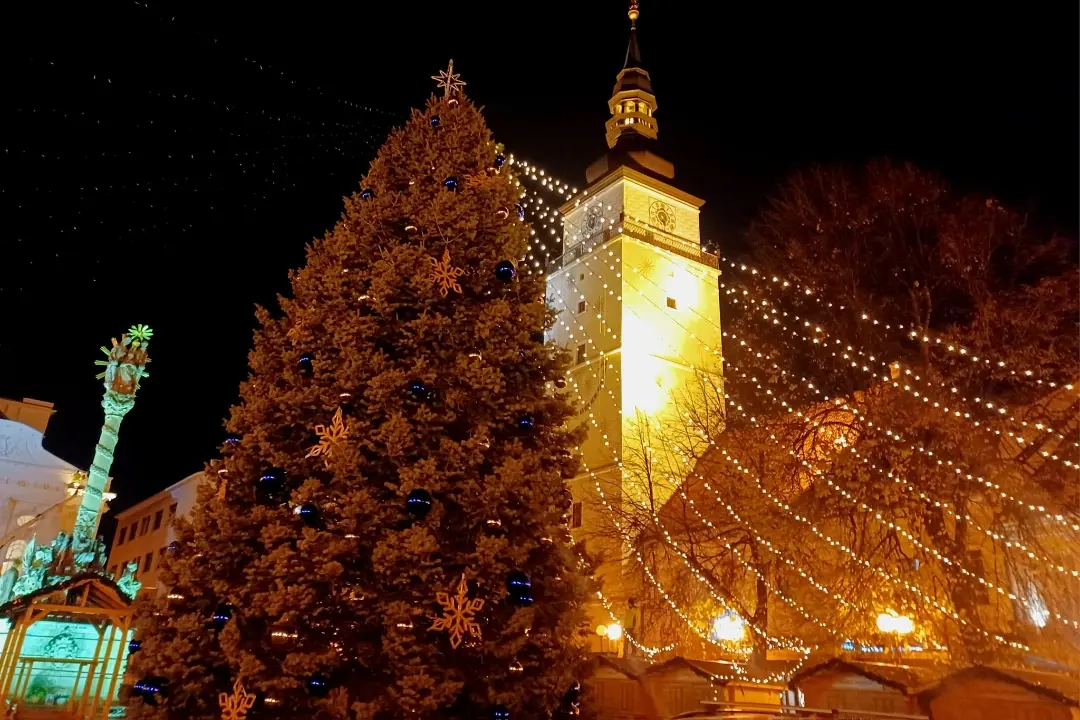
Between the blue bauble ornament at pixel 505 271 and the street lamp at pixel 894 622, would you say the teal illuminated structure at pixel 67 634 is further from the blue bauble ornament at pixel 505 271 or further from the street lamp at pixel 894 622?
the street lamp at pixel 894 622

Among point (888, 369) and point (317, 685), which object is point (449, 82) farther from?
point (888, 369)

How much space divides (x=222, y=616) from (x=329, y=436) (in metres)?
1.68

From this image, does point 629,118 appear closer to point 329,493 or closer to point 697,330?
point 697,330

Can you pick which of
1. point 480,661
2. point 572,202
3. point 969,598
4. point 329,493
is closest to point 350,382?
point 329,493

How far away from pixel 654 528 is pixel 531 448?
46.2ft

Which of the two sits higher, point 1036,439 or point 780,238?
point 780,238

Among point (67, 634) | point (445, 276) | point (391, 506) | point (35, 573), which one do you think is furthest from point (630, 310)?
point (391, 506)

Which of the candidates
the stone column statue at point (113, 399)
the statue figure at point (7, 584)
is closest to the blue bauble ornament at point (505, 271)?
the stone column statue at point (113, 399)

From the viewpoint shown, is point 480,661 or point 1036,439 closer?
point 480,661

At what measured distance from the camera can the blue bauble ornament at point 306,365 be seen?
24.1 feet

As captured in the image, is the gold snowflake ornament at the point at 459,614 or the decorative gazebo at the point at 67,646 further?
the decorative gazebo at the point at 67,646

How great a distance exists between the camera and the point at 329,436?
6.97m

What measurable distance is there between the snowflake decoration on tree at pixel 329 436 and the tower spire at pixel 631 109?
34.7 meters

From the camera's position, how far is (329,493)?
6.76 m
